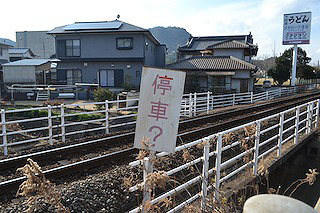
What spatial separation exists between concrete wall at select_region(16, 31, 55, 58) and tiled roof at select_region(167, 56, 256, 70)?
44.2 metres

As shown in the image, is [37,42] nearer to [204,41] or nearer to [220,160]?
[204,41]

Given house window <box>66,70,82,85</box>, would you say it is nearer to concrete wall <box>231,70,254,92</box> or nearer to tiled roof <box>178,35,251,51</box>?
concrete wall <box>231,70,254,92</box>

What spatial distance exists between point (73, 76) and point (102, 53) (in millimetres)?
3872

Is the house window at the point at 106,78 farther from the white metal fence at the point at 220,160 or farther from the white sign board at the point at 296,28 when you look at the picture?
the white sign board at the point at 296,28

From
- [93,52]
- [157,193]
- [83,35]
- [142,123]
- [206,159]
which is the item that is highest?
[83,35]

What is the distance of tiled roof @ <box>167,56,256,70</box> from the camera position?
2486 cm

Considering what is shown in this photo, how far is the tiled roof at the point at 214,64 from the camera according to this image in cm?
2486

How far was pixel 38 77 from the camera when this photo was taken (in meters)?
27.4

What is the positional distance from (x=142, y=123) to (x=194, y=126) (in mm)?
8726

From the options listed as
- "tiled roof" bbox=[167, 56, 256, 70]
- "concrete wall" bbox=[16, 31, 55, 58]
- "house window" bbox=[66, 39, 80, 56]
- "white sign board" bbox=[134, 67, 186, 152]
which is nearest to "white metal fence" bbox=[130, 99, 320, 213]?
"white sign board" bbox=[134, 67, 186, 152]

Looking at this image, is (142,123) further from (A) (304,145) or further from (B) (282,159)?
(A) (304,145)

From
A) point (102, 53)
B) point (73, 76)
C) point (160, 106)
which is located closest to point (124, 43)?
point (102, 53)

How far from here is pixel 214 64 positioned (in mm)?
26031

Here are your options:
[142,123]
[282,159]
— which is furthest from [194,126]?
[142,123]
